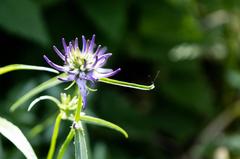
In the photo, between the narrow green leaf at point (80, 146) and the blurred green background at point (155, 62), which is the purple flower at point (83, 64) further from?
the blurred green background at point (155, 62)

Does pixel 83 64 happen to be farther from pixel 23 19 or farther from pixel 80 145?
pixel 23 19

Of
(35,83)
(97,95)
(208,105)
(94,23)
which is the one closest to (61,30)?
(94,23)

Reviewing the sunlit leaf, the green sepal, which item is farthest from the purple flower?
the sunlit leaf

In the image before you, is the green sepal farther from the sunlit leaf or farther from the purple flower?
the sunlit leaf

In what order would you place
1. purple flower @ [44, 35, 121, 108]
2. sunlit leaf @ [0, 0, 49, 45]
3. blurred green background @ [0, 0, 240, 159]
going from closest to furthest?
purple flower @ [44, 35, 121, 108] < sunlit leaf @ [0, 0, 49, 45] < blurred green background @ [0, 0, 240, 159]

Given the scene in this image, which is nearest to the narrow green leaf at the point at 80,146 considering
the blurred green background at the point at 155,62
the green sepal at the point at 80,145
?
the green sepal at the point at 80,145

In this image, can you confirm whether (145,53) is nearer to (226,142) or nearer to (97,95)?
(97,95)

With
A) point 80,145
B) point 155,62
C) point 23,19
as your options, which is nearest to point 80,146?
point 80,145
